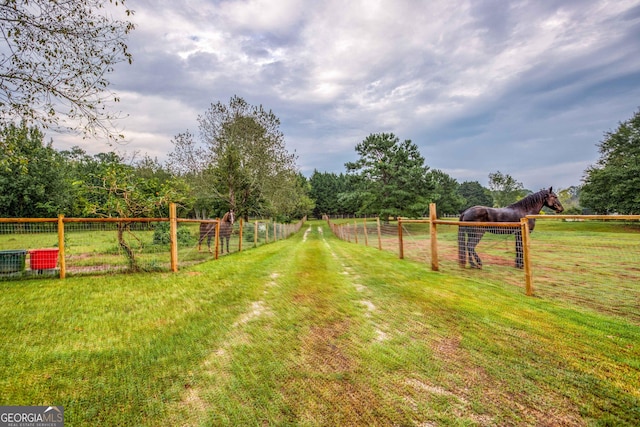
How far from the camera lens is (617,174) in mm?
25609

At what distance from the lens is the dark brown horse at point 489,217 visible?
24.0 ft

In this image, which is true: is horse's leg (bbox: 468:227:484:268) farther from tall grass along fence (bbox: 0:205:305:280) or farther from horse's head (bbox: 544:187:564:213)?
tall grass along fence (bbox: 0:205:305:280)

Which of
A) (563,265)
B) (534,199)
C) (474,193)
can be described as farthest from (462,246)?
(474,193)

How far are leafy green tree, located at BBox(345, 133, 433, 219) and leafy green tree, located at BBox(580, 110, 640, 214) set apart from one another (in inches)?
644

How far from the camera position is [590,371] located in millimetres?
2162

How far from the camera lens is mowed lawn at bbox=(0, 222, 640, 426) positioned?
172cm

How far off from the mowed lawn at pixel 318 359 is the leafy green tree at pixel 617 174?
31444mm

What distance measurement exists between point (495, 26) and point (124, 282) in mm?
15455

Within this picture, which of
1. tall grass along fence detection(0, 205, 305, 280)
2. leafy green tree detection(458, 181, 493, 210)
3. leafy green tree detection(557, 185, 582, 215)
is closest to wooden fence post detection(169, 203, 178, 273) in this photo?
Result: tall grass along fence detection(0, 205, 305, 280)

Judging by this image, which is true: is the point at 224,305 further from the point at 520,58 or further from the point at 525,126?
the point at 525,126

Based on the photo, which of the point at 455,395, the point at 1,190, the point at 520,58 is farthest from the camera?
the point at 1,190

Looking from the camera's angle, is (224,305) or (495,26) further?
(495,26)

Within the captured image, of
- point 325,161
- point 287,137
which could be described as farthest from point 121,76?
point 325,161

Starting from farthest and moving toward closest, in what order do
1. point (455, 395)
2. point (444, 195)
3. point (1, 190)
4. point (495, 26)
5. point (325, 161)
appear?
point (325, 161), point (444, 195), point (1, 190), point (495, 26), point (455, 395)
